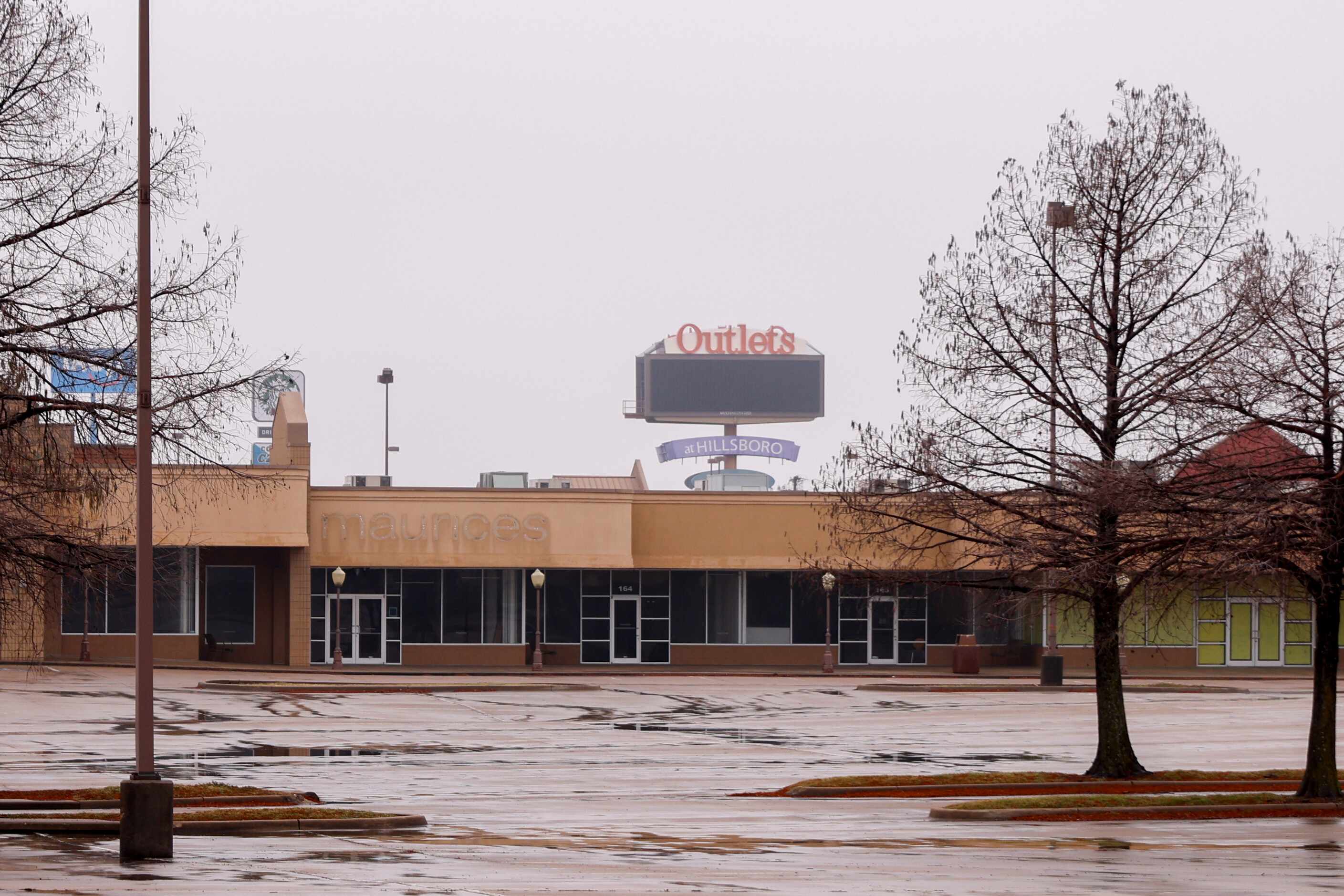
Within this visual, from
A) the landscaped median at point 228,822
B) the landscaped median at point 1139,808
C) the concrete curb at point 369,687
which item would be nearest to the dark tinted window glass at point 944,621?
the concrete curb at point 369,687

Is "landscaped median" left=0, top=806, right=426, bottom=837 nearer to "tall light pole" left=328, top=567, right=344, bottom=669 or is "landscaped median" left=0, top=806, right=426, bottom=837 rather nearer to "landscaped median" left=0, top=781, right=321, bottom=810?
"landscaped median" left=0, top=781, right=321, bottom=810

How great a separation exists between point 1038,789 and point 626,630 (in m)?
34.1

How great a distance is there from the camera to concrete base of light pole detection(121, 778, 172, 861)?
575 inches

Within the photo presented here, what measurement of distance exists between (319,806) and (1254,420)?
11.9 meters

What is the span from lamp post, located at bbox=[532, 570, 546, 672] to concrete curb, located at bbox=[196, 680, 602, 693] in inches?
206

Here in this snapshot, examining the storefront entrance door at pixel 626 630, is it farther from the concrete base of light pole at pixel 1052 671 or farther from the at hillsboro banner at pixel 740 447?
the at hillsboro banner at pixel 740 447

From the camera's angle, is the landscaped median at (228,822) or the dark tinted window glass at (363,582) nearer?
the landscaped median at (228,822)

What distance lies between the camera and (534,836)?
17656mm

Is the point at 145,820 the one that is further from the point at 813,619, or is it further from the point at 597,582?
the point at 813,619

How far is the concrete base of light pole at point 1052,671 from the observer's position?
46.3 m

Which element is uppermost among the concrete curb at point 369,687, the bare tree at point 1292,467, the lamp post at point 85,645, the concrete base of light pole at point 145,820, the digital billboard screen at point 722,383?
the digital billboard screen at point 722,383

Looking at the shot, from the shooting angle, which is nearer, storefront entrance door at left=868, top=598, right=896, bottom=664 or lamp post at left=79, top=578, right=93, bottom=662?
lamp post at left=79, top=578, right=93, bottom=662

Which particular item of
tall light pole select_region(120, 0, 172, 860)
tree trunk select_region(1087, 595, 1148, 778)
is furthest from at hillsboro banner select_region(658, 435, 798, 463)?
tall light pole select_region(120, 0, 172, 860)

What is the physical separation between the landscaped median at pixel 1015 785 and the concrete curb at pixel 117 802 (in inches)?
249
